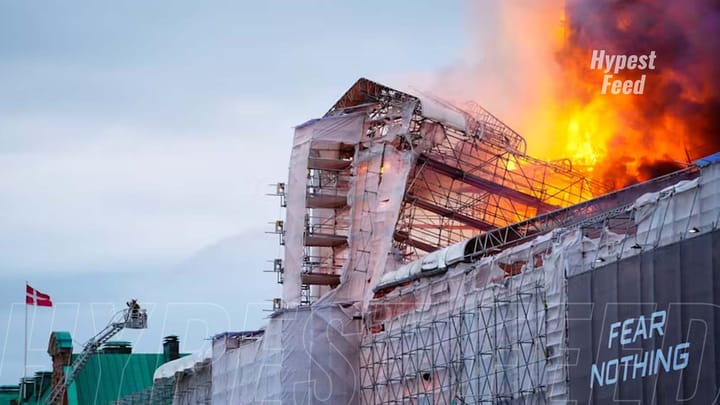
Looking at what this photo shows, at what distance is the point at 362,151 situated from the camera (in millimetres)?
87625

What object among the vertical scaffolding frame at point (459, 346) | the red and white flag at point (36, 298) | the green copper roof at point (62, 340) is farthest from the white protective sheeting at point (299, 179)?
the green copper roof at point (62, 340)

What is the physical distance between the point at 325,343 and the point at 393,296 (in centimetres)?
499

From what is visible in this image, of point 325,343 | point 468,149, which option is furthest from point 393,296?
point 468,149

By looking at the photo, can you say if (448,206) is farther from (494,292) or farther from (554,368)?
(554,368)

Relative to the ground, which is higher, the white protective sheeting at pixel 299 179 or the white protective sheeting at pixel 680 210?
the white protective sheeting at pixel 299 179

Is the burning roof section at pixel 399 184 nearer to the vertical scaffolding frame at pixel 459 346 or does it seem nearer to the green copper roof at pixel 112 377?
the vertical scaffolding frame at pixel 459 346

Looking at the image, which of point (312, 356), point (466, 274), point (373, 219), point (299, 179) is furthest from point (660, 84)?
point (312, 356)

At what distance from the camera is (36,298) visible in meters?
108

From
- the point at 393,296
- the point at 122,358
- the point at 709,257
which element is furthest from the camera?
the point at 122,358

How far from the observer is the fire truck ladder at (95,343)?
115500mm

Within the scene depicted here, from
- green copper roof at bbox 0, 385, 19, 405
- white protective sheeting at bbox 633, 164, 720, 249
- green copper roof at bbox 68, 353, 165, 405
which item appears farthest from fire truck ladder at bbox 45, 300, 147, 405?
white protective sheeting at bbox 633, 164, 720, 249

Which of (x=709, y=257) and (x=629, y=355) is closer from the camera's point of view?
(x=709, y=257)

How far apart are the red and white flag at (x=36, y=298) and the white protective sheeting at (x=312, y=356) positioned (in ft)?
93.6

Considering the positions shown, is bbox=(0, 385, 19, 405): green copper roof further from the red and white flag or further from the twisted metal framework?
the twisted metal framework
